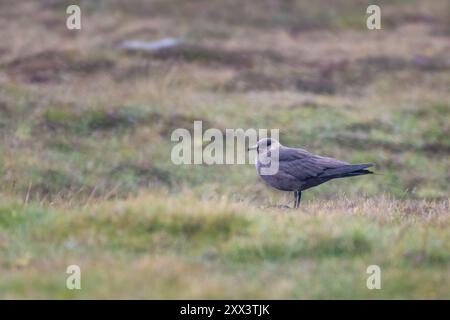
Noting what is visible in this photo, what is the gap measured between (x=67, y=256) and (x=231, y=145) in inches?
339

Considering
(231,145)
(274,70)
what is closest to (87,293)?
(231,145)

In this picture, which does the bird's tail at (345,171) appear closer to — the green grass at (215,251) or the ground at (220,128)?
the ground at (220,128)

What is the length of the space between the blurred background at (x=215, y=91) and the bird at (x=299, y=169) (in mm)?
855

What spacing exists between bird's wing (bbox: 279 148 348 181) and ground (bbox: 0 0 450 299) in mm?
485

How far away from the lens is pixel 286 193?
45.6 ft

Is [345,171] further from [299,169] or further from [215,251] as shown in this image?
[215,251]

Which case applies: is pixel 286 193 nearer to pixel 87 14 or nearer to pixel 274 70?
pixel 274 70

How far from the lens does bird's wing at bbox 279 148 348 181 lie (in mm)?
9859

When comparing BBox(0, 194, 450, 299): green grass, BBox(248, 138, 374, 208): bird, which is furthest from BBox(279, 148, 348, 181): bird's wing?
BBox(0, 194, 450, 299): green grass

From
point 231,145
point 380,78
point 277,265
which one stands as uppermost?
point 380,78

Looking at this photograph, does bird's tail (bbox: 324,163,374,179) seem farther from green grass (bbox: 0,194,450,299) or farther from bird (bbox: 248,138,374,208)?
green grass (bbox: 0,194,450,299)

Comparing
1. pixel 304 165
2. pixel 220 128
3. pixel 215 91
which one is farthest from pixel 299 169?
pixel 215 91

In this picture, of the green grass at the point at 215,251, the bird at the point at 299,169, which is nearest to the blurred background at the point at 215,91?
the bird at the point at 299,169

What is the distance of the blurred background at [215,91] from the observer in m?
13.7
